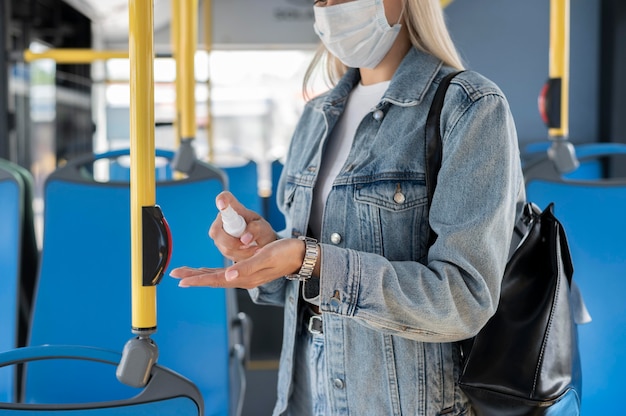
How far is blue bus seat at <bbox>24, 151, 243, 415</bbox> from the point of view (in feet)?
6.76

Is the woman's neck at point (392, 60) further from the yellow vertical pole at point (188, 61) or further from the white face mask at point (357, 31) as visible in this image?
the yellow vertical pole at point (188, 61)

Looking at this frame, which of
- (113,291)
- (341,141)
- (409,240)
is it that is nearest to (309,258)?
(409,240)

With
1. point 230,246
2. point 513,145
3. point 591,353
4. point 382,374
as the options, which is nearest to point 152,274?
point 230,246

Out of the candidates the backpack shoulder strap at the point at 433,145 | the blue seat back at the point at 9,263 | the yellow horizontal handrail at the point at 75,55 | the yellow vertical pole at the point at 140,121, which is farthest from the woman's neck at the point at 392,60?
the yellow horizontal handrail at the point at 75,55

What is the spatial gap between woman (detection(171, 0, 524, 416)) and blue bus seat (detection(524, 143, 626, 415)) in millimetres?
867

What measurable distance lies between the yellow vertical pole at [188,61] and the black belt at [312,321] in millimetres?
1388

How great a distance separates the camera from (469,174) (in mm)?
1082

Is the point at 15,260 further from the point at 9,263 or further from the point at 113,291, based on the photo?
the point at 113,291

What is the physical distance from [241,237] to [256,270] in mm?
142

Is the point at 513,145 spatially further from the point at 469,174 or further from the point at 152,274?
the point at 152,274

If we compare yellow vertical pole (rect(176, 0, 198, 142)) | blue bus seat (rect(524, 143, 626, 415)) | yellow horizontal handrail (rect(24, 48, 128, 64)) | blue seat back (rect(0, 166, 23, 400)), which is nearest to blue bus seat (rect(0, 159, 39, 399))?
blue seat back (rect(0, 166, 23, 400))

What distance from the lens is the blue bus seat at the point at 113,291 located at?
6.76 ft

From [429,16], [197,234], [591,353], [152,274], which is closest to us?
[152,274]

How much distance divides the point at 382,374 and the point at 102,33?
8.53 metres
